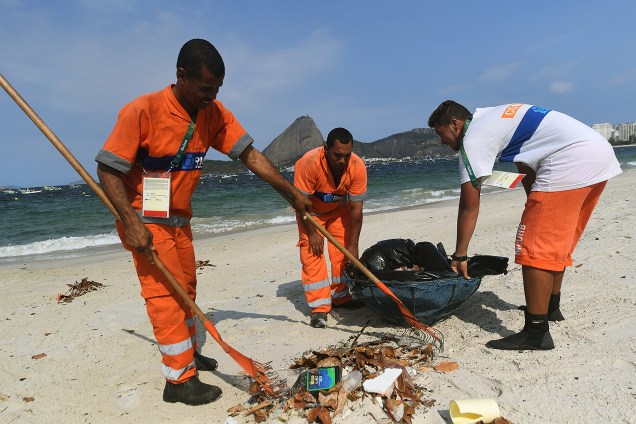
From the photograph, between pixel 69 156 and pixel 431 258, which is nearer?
pixel 69 156

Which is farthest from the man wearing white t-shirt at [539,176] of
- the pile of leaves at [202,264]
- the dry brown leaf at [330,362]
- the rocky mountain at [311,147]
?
the rocky mountain at [311,147]

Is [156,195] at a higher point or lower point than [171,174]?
lower

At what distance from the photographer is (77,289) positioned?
262 inches

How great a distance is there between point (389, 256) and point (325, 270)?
636 millimetres

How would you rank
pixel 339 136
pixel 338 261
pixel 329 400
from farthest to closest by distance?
pixel 338 261 < pixel 339 136 < pixel 329 400

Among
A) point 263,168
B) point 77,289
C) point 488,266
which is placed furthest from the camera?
point 77,289

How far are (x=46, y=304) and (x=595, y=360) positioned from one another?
6028mm

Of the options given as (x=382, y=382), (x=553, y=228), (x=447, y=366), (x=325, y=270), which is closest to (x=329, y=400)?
(x=382, y=382)

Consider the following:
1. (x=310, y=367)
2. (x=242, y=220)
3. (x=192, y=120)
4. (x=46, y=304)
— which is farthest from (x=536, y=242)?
(x=242, y=220)

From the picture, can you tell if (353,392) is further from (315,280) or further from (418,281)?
(315,280)

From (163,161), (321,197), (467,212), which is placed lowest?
(467,212)

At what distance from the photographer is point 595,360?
3090mm

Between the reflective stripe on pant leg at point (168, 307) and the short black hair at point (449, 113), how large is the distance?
6.63 ft

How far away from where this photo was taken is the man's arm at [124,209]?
2.77 meters
